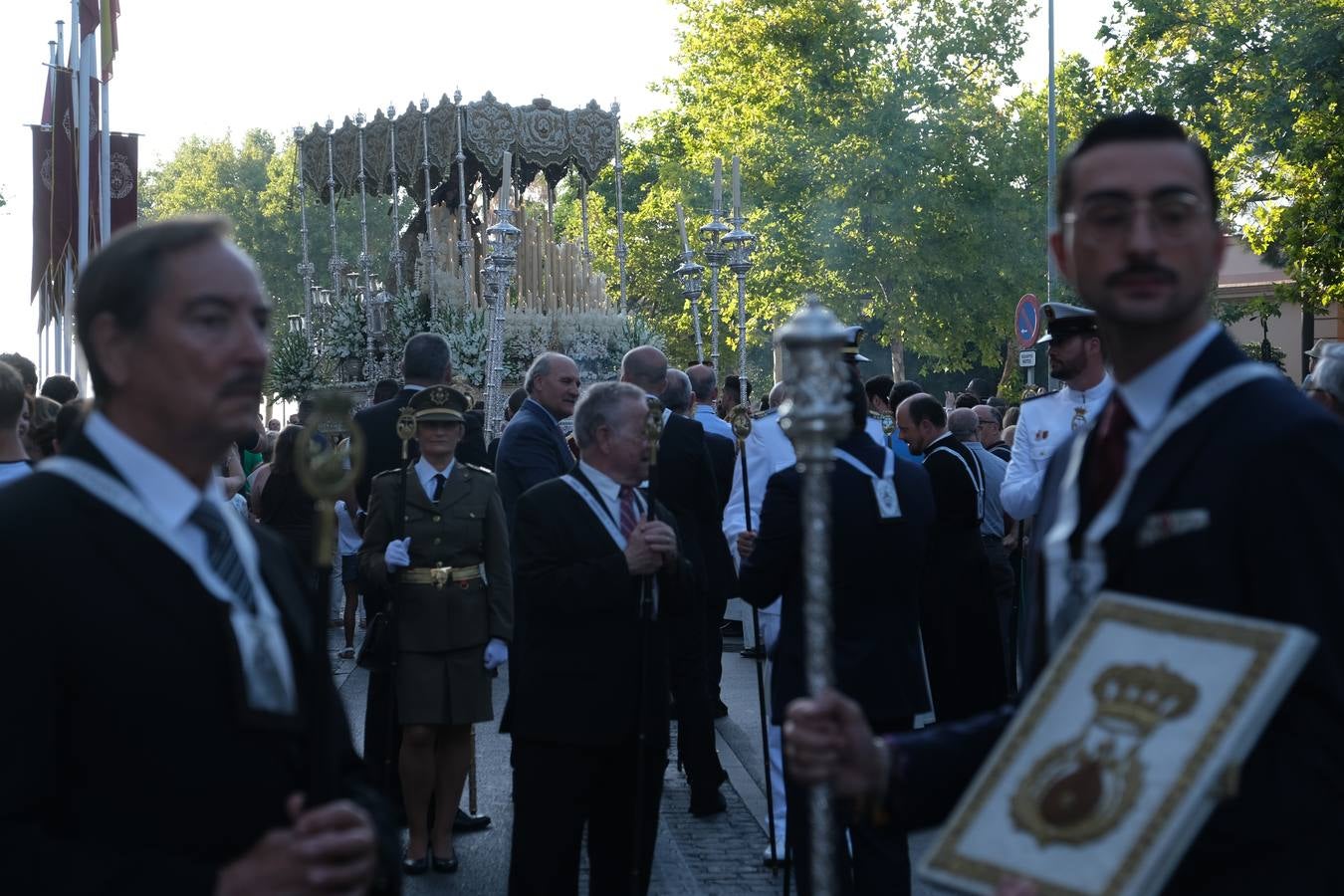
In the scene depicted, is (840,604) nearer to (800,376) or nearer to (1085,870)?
(800,376)

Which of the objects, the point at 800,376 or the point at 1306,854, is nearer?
the point at 1306,854

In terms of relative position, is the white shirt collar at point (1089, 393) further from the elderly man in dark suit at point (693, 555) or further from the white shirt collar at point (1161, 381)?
the white shirt collar at point (1161, 381)

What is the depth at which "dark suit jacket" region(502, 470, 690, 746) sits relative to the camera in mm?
5953

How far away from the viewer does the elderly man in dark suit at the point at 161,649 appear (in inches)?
93.8

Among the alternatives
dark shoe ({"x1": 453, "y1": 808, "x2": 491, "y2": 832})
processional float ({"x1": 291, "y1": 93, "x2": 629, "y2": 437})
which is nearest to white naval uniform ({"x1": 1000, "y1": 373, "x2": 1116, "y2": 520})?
dark shoe ({"x1": 453, "y1": 808, "x2": 491, "y2": 832})

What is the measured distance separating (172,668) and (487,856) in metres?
6.06

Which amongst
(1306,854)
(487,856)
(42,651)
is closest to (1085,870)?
(1306,854)

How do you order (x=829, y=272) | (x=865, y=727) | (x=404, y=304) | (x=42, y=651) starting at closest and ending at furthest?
1. (x=42, y=651)
2. (x=865, y=727)
3. (x=404, y=304)
4. (x=829, y=272)

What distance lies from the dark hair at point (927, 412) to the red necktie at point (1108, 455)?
23.7ft

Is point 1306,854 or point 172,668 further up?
point 172,668

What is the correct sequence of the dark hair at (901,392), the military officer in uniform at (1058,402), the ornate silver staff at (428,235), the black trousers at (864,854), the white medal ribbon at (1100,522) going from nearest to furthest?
the white medal ribbon at (1100,522)
the black trousers at (864,854)
the military officer in uniform at (1058,402)
the dark hair at (901,392)
the ornate silver staff at (428,235)

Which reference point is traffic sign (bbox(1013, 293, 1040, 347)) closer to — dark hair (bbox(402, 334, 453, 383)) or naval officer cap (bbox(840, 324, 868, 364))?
naval officer cap (bbox(840, 324, 868, 364))

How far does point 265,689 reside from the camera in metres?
2.53

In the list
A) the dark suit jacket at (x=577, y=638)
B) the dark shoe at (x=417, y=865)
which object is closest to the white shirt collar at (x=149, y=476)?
the dark suit jacket at (x=577, y=638)
